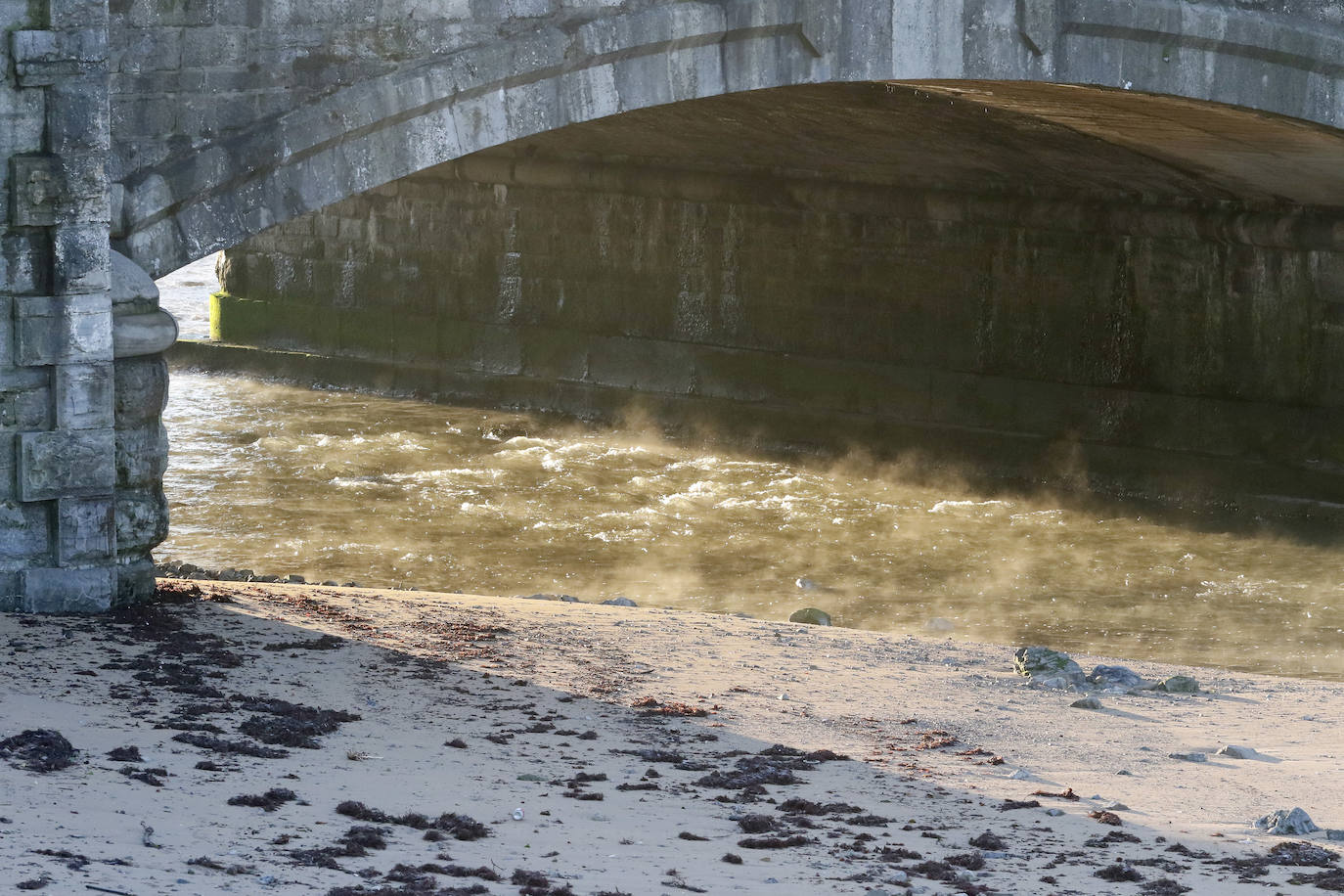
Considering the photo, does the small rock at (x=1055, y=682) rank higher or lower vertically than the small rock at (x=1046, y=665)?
lower

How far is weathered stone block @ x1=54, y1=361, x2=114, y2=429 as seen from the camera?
6.86m

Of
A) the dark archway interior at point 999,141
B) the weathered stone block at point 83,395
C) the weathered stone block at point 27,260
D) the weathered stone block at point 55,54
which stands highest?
the dark archway interior at point 999,141

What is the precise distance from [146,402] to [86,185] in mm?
885

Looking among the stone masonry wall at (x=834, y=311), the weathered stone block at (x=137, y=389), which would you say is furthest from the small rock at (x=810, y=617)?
the stone masonry wall at (x=834, y=311)

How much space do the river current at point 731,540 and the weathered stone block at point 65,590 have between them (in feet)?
11.1

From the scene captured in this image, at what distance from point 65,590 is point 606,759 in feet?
8.13

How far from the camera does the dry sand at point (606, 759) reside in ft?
15.1

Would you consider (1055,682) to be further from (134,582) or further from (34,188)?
(34,188)

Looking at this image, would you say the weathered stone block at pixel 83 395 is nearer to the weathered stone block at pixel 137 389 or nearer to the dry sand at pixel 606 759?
the weathered stone block at pixel 137 389

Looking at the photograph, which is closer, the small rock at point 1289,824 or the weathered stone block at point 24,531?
the small rock at point 1289,824

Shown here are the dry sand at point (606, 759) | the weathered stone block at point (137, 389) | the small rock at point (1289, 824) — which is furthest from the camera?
the weathered stone block at point (137, 389)

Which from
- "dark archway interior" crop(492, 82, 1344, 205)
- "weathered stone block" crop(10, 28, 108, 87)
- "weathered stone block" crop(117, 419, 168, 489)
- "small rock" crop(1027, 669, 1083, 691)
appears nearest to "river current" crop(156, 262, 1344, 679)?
"small rock" crop(1027, 669, 1083, 691)

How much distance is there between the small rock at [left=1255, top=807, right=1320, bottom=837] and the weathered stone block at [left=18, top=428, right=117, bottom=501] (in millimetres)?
4395

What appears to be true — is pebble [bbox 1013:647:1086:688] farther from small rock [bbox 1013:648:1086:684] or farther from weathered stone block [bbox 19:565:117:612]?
weathered stone block [bbox 19:565:117:612]
